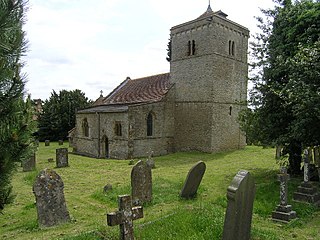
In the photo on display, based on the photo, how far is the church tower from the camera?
2367 centimetres

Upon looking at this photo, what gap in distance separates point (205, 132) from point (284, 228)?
55.1 ft

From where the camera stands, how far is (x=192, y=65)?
24.9 metres

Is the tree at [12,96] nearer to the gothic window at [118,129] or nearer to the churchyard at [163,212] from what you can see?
the churchyard at [163,212]

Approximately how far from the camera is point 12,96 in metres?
3.71

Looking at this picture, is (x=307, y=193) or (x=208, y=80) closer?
(x=307, y=193)

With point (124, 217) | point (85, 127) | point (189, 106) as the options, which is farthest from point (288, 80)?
point (85, 127)

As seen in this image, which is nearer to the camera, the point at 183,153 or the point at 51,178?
the point at 51,178

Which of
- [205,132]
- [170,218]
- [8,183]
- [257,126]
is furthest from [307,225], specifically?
[205,132]

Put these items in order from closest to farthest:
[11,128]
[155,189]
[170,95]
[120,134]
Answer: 1. [11,128]
2. [155,189]
3. [120,134]
4. [170,95]

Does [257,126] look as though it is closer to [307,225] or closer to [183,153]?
[307,225]

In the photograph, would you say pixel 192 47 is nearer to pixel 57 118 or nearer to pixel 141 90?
pixel 141 90

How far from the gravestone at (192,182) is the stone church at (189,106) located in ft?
43.5

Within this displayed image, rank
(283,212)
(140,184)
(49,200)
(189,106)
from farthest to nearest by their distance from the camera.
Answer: (189,106)
(140,184)
(283,212)
(49,200)

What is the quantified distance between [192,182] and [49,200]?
182 inches
